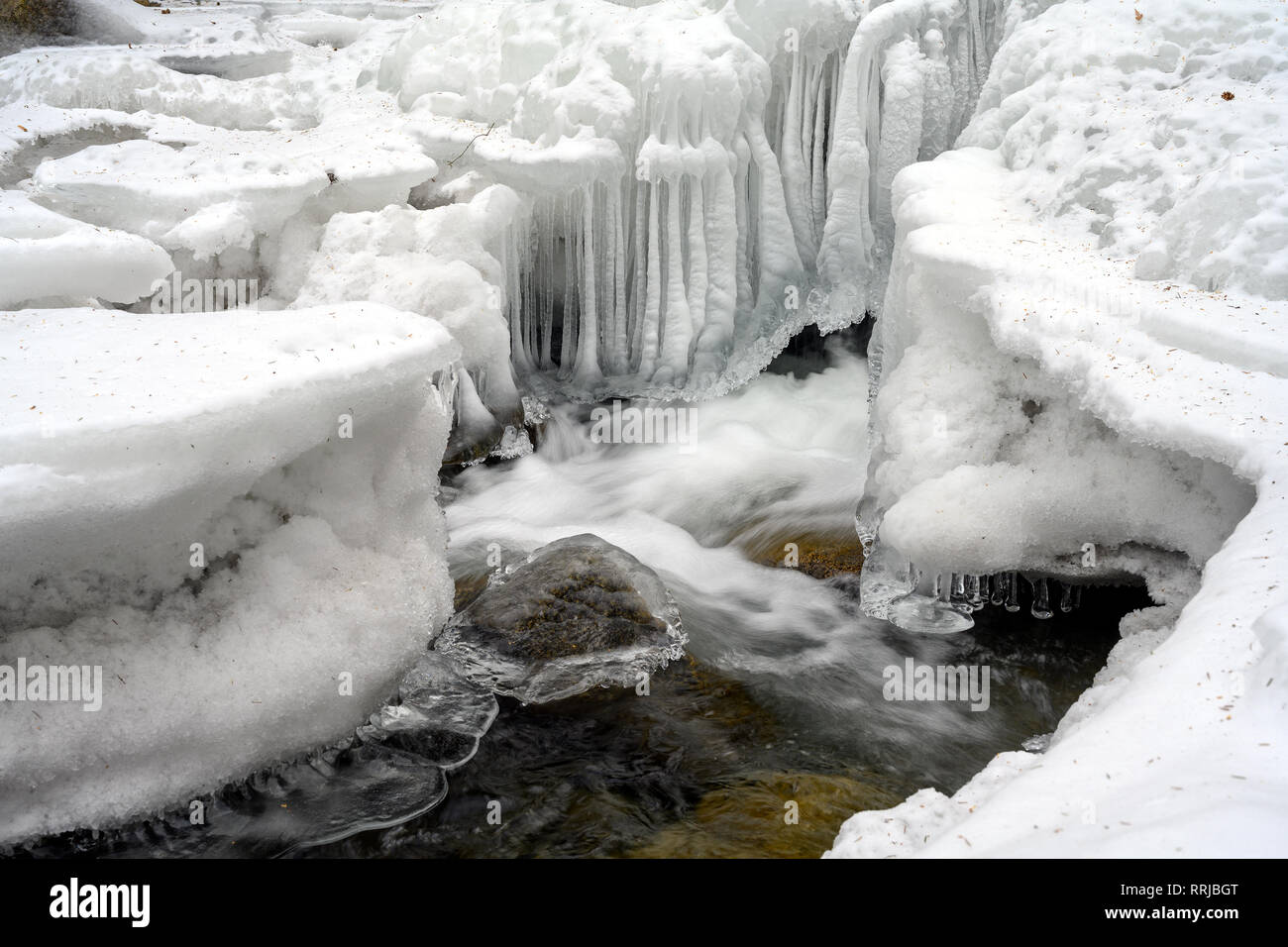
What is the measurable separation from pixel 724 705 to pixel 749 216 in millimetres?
4945

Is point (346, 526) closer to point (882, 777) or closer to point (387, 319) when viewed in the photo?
point (387, 319)

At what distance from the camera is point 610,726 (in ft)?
14.0

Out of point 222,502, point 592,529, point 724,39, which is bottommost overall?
point 592,529

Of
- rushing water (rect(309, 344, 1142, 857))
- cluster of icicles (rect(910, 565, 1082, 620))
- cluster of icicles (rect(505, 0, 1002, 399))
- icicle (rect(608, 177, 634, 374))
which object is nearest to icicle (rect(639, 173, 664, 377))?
cluster of icicles (rect(505, 0, 1002, 399))

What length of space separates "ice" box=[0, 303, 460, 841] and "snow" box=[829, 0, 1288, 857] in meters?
2.17

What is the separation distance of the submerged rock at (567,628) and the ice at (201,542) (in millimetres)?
517

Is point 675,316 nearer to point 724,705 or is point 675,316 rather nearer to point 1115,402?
point 724,705

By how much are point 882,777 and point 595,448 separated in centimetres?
458

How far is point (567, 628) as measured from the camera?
4.73 metres

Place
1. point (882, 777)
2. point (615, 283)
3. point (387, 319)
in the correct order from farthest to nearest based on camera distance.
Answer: point (615, 283)
point (387, 319)
point (882, 777)

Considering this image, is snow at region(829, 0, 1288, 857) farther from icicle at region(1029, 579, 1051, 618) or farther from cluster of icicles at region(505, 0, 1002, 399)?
cluster of icicles at region(505, 0, 1002, 399)

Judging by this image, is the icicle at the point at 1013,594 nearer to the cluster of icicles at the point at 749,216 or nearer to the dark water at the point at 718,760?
the dark water at the point at 718,760

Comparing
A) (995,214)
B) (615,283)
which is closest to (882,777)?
(995,214)

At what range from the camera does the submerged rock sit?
4.58 meters
